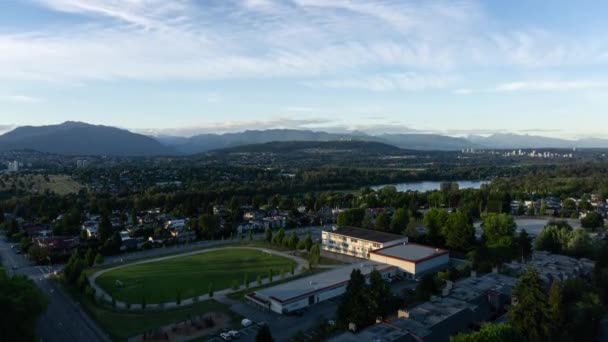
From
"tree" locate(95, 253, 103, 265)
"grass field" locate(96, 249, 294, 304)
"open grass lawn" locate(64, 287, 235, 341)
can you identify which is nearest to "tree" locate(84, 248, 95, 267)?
"tree" locate(95, 253, 103, 265)

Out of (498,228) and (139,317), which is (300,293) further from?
(498,228)

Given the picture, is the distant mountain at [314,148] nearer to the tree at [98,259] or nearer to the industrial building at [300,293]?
the tree at [98,259]

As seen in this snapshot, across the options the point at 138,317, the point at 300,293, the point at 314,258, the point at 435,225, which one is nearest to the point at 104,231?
the point at 138,317

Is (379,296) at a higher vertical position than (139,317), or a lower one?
higher

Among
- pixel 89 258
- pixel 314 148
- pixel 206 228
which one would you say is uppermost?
pixel 314 148

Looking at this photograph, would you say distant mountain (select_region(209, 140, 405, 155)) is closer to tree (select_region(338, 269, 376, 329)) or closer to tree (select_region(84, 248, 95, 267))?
tree (select_region(84, 248, 95, 267))

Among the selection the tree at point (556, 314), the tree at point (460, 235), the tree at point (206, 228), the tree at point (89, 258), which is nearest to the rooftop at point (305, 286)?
the tree at point (460, 235)

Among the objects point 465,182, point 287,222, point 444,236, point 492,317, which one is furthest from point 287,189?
point 492,317

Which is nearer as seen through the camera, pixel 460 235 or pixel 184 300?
pixel 184 300
